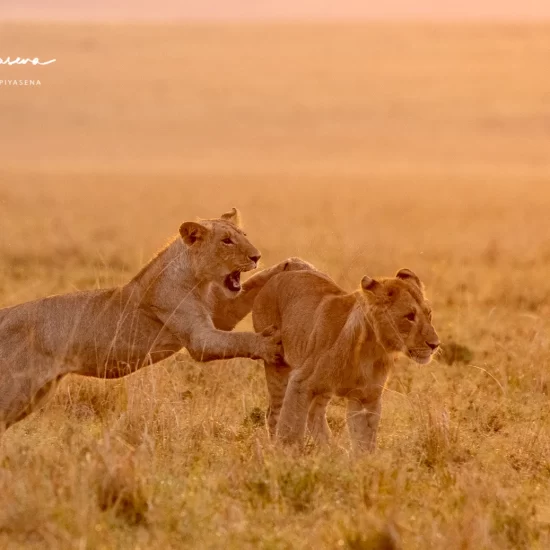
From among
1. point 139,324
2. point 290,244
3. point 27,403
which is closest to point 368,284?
point 139,324

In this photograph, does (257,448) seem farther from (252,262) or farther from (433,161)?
(433,161)

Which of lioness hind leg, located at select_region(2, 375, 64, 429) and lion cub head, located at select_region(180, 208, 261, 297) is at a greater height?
lion cub head, located at select_region(180, 208, 261, 297)

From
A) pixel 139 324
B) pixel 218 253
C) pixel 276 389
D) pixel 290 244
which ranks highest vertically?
pixel 218 253

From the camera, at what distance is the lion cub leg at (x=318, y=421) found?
7.22 meters

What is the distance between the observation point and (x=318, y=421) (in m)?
7.36

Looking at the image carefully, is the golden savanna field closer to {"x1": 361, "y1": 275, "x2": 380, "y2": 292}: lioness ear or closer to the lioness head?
the lioness head

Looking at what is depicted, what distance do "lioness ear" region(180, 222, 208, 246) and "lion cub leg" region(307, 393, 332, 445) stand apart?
4.50 ft

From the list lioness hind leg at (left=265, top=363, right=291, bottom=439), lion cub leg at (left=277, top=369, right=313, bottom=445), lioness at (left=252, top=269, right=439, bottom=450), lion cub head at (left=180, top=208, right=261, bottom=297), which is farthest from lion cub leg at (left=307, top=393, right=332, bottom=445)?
lion cub head at (left=180, top=208, right=261, bottom=297)

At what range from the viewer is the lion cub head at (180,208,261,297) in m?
7.93

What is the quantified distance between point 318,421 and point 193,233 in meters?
1.44

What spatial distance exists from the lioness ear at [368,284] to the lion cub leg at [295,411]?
591mm

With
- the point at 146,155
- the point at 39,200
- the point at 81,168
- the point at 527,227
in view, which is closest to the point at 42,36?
the point at 146,155

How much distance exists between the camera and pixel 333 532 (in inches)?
218

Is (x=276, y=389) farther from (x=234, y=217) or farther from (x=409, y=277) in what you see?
(x=234, y=217)
